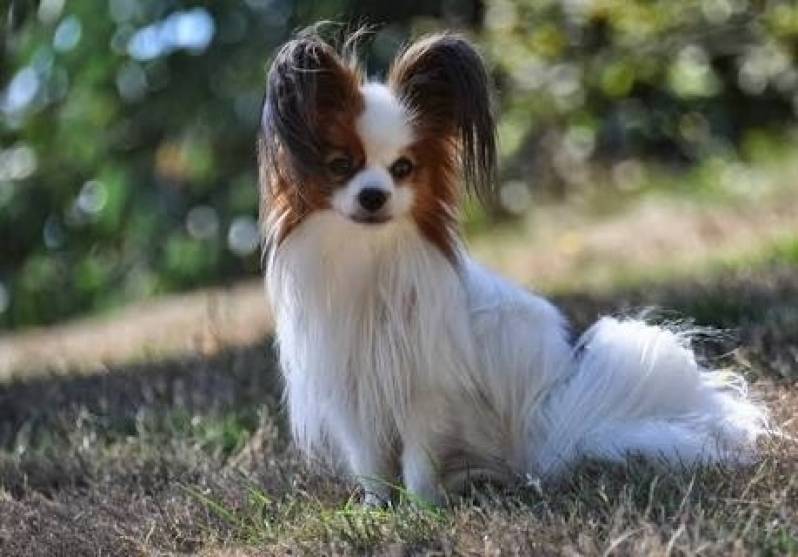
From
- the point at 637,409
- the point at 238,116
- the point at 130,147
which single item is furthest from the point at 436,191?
the point at 130,147

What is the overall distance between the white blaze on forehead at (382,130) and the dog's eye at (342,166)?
5 centimetres

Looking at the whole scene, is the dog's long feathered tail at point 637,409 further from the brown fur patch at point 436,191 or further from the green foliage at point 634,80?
the green foliage at point 634,80

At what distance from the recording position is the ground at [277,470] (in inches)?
140

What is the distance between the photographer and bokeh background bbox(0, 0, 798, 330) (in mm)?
11516

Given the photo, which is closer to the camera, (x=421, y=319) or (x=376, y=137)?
(x=376, y=137)

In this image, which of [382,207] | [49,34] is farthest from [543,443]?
[49,34]

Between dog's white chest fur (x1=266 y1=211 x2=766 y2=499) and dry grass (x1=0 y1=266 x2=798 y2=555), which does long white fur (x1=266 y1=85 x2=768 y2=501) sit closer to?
dog's white chest fur (x1=266 y1=211 x2=766 y2=499)

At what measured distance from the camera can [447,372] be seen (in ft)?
13.5

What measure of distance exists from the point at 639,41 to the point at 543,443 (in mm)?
7660

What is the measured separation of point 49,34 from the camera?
474 inches

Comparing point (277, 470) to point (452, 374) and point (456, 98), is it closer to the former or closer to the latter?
point (452, 374)

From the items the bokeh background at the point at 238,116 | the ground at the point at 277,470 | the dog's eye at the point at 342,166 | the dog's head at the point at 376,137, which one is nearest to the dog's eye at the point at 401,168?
the dog's head at the point at 376,137

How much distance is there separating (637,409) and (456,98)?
38.8 inches

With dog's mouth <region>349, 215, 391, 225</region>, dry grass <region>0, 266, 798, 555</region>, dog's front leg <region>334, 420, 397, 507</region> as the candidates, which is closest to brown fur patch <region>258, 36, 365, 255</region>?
dog's mouth <region>349, 215, 391, 225</region>
